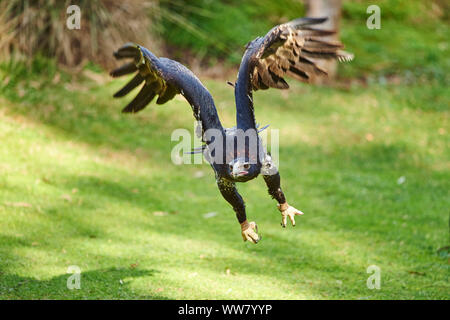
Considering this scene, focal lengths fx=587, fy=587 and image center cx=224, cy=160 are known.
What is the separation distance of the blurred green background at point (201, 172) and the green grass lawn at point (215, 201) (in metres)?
0.02

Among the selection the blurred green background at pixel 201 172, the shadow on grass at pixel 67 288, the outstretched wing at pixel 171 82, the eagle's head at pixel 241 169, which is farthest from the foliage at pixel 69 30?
the eagle's head at pixel 241 169

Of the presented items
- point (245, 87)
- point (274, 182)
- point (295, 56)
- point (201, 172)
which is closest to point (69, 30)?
point (201, 172)

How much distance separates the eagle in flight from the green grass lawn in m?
1.56

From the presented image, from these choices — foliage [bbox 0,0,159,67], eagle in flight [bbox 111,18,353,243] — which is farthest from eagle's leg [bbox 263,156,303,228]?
foliage [bbox 0,0,159,67]

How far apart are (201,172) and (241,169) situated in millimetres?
4476

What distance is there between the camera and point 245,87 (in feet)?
11.0

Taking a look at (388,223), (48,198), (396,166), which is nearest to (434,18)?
(396,166)

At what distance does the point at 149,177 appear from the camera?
23.8 feet

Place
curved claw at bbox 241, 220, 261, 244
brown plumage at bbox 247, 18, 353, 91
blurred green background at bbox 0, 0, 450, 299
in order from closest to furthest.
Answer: curved claw at bbox 241, 220, 261, 244, brown plumage at bbox 247, 18, 353, 91, blurred green background at bbox 0, 0, 450, 299

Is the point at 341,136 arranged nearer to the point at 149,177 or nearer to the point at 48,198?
the point at 149,177

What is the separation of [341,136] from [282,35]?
17.7 feet

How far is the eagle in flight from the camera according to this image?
3.26 meters

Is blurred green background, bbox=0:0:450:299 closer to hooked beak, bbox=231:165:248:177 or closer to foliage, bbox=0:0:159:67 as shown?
foliage, bbox=0:0:159:67

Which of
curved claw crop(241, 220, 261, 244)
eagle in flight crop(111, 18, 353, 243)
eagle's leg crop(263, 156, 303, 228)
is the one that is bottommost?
curved claw crop(241, 220, 261, 244)
